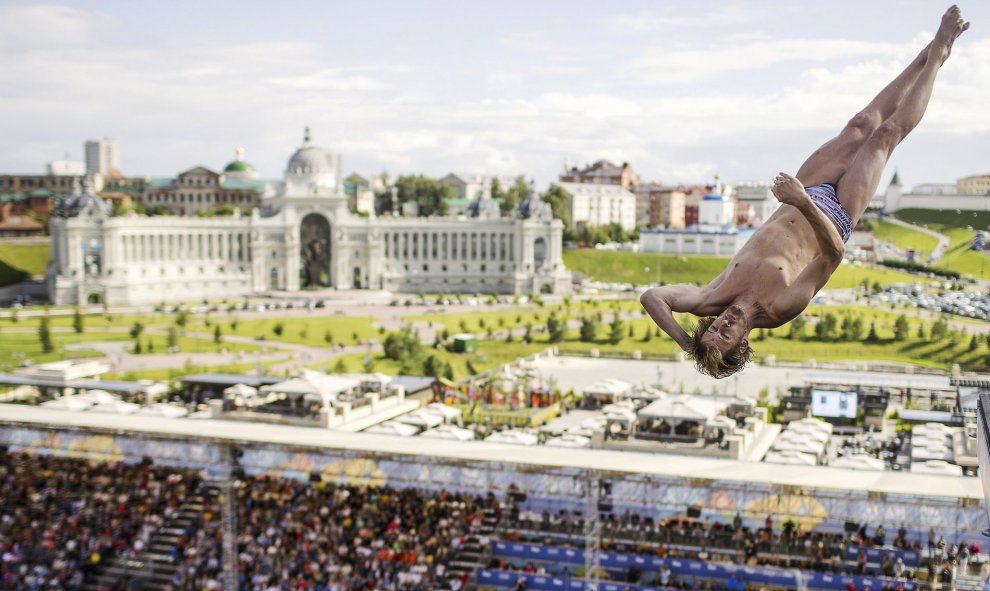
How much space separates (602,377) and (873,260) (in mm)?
54046

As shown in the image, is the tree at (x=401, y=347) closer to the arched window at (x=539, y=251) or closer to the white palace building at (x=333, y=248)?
the white palace building at (x=333, y=248)

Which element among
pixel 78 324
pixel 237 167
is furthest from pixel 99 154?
pixel 78 324

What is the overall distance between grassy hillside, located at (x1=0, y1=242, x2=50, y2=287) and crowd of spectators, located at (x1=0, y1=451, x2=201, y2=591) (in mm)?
61735

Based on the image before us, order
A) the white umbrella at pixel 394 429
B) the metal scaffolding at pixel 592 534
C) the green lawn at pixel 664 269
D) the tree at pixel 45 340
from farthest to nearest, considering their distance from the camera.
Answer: the green lawn at pixel 664 269
the tree at pixel 45 340
the white umbrella at pixel 394 429
the metal scaffolding at pixel 592 534

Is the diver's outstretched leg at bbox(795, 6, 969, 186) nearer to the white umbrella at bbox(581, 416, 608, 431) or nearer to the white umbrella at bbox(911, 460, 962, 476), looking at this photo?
the white umbrella at bbox(911, 460, 962, 476)

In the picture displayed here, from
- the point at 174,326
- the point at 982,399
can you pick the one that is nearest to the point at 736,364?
the point at 982,399

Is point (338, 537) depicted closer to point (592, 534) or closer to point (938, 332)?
point (592, 534)

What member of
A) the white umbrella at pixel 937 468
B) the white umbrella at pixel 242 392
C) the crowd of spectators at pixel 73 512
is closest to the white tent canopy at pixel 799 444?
→ the white umbrella at pixel 937 468

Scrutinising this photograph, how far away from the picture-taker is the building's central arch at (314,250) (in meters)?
89.5

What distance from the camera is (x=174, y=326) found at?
189 feet

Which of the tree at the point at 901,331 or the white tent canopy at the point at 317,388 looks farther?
the tree at the point at 901,331

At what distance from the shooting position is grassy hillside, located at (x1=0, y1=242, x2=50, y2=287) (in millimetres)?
80625

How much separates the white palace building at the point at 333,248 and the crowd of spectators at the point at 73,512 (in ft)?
200

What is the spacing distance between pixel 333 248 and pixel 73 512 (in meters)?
67.5
